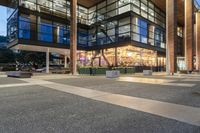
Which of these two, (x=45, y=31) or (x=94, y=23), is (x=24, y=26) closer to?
(x=45, y=31)

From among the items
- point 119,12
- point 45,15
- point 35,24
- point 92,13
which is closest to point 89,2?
point 92,13

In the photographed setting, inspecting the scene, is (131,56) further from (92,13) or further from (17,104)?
(17,104)

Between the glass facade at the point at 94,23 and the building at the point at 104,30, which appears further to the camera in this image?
the glass facade at the point at 94,23

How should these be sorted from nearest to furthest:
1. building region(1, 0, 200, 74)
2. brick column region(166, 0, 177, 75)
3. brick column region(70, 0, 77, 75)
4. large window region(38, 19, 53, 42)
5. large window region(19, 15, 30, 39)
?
brick column region(70, 0, 77, 75) < brick column region(166, 0, 177, 75) < large window region(19, 15, 30, 39) < building region(1, 0, 200, 74) < large window region(38, 19, 53, 42)

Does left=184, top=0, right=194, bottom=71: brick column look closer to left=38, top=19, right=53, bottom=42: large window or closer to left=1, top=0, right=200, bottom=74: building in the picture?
left=1, top=0, right=200, bottom=74: building

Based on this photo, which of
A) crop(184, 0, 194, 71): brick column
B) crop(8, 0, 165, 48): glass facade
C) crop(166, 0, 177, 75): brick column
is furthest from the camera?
crop(184, 0, 194, 71): brick column

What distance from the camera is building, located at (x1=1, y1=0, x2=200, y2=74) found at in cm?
2709

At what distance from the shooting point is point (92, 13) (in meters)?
38.0

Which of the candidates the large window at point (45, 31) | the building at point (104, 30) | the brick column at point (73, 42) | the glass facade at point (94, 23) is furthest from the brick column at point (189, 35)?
the large window at point (45, 31)

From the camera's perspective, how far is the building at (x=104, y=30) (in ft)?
88.9

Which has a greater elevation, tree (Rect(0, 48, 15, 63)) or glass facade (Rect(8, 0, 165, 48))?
glass facade (Rect(8, 0, 165, 48))

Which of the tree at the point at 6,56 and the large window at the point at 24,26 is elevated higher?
the large window at the point at 24,26

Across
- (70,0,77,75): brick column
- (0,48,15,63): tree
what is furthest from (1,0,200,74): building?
(0,48,15,63): tree

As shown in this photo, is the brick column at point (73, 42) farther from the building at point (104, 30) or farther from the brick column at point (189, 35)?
the brick column at point (189, 35)
